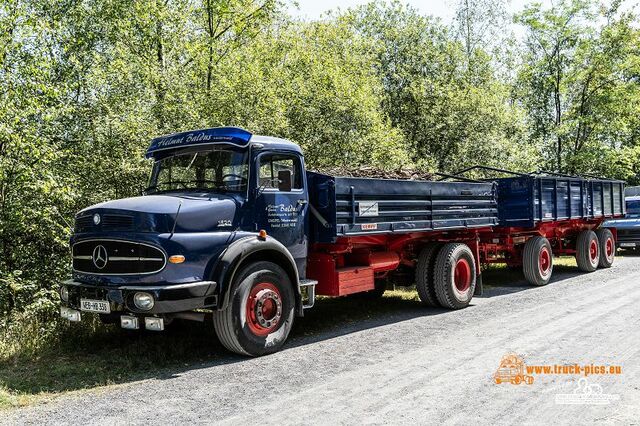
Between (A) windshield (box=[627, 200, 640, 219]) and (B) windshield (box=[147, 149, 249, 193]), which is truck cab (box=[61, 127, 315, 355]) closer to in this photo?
(B) windshield (box=[147, 149, 249, 193])

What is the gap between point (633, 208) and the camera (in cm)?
2100

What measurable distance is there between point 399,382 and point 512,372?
1193mm

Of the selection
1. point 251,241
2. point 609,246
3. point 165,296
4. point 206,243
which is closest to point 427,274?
point 251,241

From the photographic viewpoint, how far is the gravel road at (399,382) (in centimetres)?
449

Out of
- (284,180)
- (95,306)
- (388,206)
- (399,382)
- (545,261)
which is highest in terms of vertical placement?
(284,180)

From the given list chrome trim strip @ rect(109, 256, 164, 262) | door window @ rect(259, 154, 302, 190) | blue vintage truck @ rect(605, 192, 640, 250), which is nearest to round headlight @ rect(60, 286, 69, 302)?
chrome trim strip @ rect(109, 256, 164, 262)

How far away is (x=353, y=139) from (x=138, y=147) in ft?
22.6

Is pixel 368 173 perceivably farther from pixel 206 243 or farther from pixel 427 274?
pixel 206 243

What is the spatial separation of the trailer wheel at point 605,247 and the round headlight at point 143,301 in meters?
14.0

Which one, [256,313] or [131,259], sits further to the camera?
[256,313]

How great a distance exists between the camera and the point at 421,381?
210 inches

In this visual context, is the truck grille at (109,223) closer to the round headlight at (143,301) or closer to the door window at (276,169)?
the round headlight at (143,301)

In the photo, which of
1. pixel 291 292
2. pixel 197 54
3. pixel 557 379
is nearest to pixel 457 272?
pixel 291 292

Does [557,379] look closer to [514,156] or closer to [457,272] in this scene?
[457,272]
